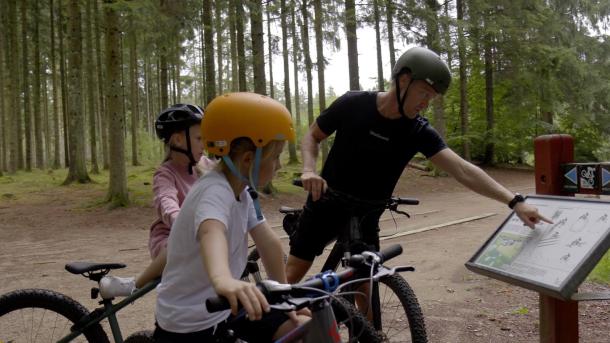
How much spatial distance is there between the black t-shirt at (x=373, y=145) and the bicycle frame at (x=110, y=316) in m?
1.38

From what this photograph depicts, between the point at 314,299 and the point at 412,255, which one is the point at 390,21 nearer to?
the point at 412,255

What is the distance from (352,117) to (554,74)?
75.7 ft

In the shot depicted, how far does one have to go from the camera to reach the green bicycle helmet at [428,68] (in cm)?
300

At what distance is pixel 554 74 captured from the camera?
23219 mm

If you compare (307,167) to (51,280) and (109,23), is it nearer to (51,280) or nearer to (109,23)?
(51,280)

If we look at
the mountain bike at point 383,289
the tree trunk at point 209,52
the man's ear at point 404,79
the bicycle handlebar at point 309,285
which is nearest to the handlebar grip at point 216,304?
the bicycle handlebar at point 309,285

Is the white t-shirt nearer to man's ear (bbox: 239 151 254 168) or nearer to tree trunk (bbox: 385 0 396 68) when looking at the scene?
man's ear (bbox: 239 151 254 168)

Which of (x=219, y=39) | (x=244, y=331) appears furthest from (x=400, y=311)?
(x=219, y=39)

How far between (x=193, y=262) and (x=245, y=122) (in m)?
0.59

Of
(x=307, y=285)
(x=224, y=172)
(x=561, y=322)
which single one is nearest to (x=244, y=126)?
(x=224, y=172)

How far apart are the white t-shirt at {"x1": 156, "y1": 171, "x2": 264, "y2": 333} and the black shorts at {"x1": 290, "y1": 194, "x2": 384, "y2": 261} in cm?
133

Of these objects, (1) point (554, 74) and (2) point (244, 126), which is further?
(1) point (554, 74)

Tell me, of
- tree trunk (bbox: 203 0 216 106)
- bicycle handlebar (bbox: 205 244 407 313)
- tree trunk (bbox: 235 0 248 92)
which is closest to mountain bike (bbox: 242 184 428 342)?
bicycle handlebar (bbox: 205 244 407 313)

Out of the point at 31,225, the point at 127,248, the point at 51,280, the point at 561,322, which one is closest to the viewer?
the point at 561,322
